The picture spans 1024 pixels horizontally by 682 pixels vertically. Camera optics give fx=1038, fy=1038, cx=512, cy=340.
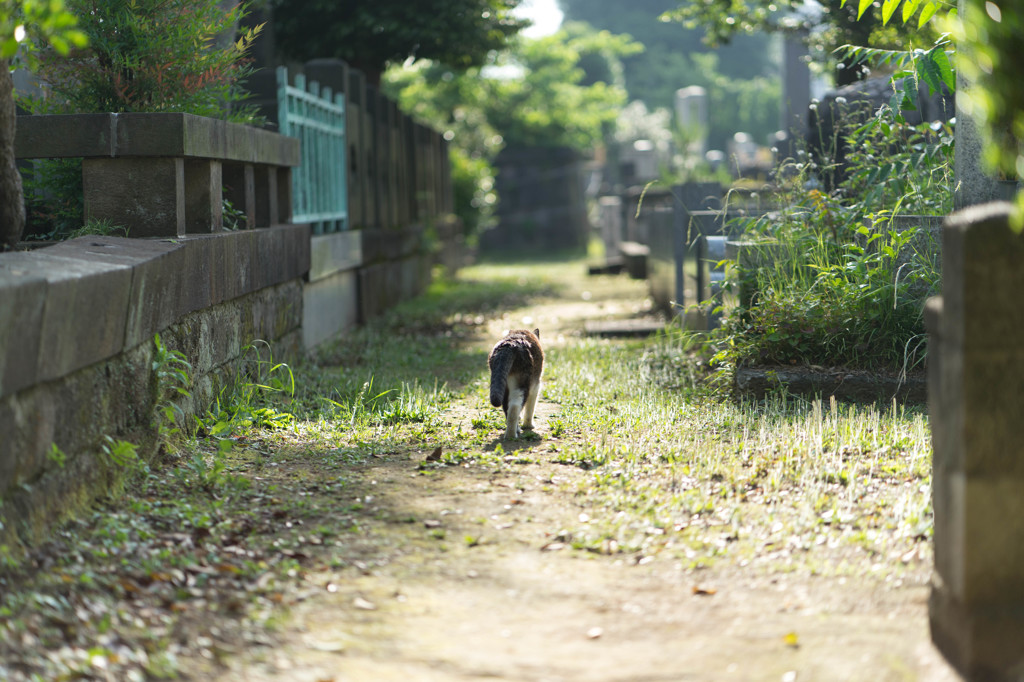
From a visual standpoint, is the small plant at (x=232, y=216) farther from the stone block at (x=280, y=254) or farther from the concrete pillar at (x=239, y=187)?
the stone block at (x=280, y=254)

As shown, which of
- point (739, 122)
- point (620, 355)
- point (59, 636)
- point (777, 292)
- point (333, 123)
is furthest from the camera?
point (739, 122)

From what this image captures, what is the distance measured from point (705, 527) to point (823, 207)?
3178 mm

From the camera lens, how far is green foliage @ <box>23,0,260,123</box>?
563 centimetres

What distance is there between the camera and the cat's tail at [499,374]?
5035 millimetres

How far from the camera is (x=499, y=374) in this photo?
16.8ft

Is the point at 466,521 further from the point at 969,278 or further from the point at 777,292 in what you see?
the point at 777,292

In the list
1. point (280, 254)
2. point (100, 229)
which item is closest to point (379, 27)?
point (280, 254)

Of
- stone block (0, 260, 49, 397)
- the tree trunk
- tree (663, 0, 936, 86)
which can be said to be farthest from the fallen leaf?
tree (663, 0, 936, 86)

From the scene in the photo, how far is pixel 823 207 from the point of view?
650 cm

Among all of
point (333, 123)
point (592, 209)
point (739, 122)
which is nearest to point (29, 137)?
point (333, 123)

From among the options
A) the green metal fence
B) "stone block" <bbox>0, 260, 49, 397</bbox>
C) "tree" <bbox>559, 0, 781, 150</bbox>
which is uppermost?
"tree" <bbox>559, 0, 781, 150</bbox>

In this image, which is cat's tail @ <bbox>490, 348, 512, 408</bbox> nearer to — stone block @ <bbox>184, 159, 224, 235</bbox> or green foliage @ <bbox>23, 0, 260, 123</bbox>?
stone block @ <bbox>184, 159, 224, 235</bbox>

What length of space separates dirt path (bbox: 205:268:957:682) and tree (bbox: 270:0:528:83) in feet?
32.5

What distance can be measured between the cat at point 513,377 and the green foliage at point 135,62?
2.35m
